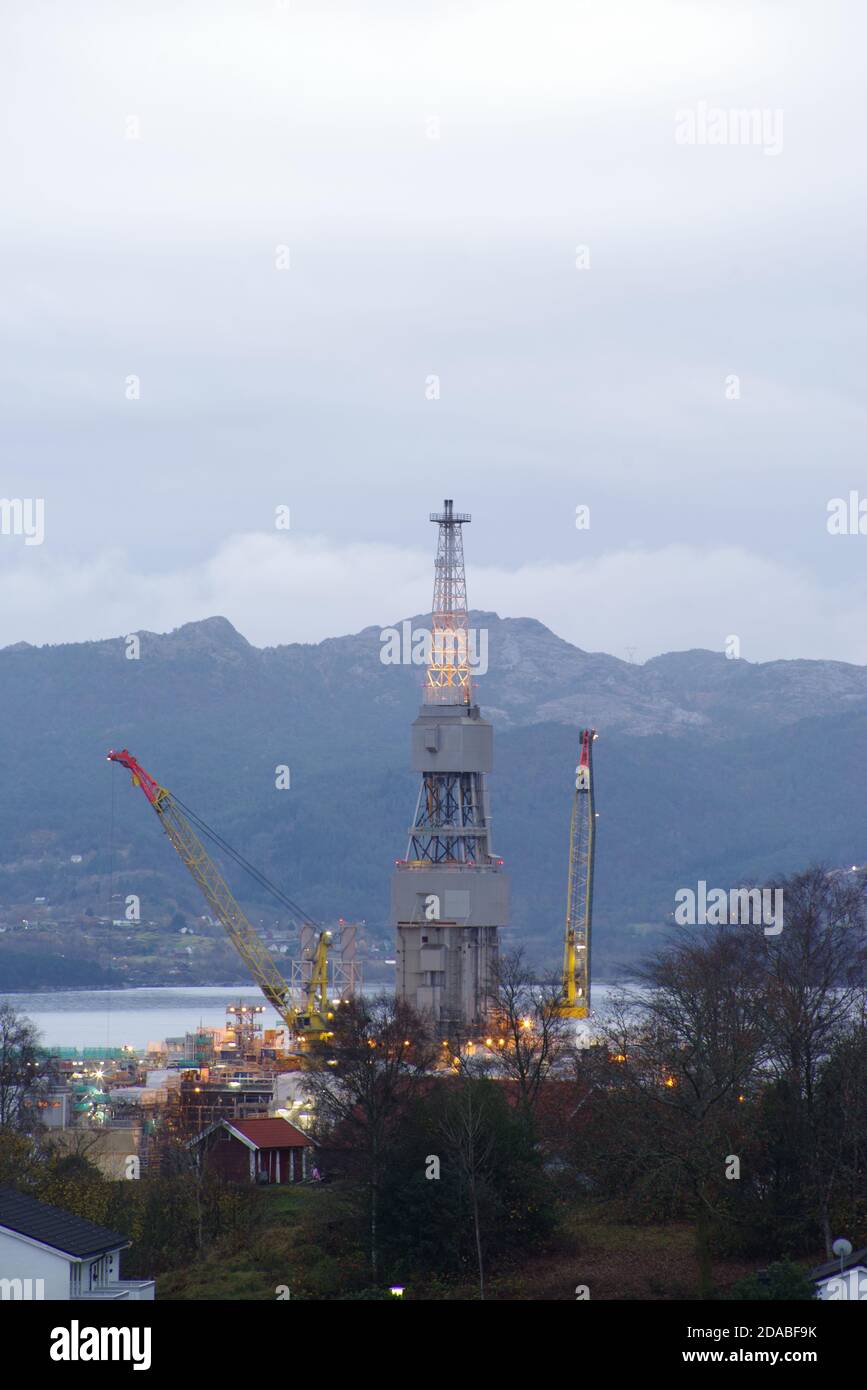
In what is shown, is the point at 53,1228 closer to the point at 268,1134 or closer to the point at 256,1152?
the point at 256,1152

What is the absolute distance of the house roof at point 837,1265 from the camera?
121ft

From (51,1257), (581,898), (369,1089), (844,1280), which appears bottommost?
(844,1280)

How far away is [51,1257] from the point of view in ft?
117

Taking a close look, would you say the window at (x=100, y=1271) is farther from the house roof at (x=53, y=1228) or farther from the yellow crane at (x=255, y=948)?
the yellow crane at (x=255, y=948)

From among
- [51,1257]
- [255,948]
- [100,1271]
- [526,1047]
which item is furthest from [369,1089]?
[255,948]

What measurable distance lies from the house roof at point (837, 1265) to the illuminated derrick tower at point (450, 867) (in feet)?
147

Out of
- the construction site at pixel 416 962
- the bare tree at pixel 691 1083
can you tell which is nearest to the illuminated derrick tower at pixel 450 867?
the construction site at pixel 416 962

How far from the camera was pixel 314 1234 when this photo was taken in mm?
47125

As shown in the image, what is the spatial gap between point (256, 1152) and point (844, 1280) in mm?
25860

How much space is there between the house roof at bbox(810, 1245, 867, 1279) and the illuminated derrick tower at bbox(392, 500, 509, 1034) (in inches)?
1767
